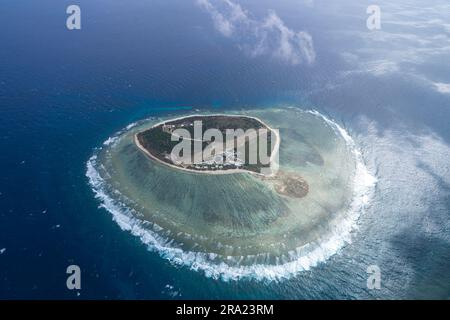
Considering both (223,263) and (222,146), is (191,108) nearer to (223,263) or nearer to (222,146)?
(222,146)

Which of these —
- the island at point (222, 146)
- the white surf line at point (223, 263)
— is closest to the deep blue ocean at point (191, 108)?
the white surf line at point (223, 263)

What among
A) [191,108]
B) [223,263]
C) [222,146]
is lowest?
[223,263]

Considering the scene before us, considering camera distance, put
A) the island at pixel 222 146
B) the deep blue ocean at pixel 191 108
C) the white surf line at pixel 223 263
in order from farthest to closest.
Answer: the island at pixel 222 146
the white surf line at pixel 223 263
the deep blue ocean at pixel 191 108

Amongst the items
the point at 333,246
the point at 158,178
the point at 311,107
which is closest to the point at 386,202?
the point at 333,246

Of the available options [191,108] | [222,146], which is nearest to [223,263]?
[222,146]

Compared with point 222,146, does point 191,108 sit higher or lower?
higher

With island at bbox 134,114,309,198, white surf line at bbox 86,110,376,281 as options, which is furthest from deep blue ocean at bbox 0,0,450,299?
island at bbox 134,114,309,198

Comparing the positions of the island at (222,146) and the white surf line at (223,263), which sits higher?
the island at (222,146)

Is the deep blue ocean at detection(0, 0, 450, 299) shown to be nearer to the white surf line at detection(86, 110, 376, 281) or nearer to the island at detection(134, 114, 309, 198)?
the white surf line at detection(86, 110, 376, 281)

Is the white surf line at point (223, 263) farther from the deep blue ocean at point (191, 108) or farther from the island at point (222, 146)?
the island at point (222, 146)
